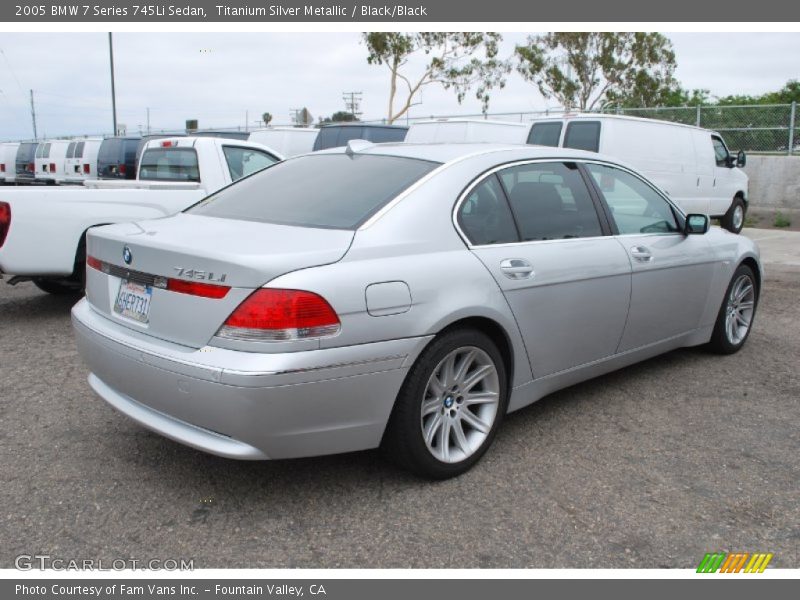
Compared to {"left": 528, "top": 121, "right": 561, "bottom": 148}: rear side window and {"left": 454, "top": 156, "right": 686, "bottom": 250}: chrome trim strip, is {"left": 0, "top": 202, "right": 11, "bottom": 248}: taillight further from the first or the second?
{"left": 528, "top": 121, "right": 561, "bottom": 148}: rear side window

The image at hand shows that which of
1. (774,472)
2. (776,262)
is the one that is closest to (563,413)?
(774,472)

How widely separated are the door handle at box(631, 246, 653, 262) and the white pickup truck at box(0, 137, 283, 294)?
172 inches

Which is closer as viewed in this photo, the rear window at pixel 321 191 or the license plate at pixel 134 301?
the license plate at pixel 134 301

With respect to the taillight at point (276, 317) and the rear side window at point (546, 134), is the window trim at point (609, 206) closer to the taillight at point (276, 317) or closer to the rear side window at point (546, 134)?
Answer: the taillight at point (276, 317)

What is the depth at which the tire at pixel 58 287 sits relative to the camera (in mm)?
7738

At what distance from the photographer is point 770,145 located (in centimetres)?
1916

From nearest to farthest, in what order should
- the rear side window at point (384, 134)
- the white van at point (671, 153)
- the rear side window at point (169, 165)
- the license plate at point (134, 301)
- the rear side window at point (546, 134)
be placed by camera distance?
the license plate at point (134, 301)
the rear side window at point (169, 165)
the white van at point (671, 153)
the rear side window at point (546, 134)
the rear side window at point (384, 134)

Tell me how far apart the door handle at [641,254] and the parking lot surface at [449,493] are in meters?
0.88

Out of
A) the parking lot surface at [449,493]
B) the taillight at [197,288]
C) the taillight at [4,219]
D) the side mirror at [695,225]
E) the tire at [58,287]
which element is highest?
the side mirror at [695,225]

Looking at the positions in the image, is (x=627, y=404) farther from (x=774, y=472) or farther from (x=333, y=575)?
(x=333, y=575)

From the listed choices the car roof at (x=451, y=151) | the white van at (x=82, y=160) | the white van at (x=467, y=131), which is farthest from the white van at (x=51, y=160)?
the car roof at (x=451, y=151)

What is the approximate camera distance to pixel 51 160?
20172mm

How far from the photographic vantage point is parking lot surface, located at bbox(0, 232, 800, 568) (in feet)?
9.86

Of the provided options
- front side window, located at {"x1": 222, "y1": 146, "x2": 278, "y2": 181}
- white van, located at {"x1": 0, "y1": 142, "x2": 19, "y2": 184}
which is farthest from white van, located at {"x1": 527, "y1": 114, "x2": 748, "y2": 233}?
white van, located at {"x1": 0, "y1": 142, "x2": 19, "y2": 184}
